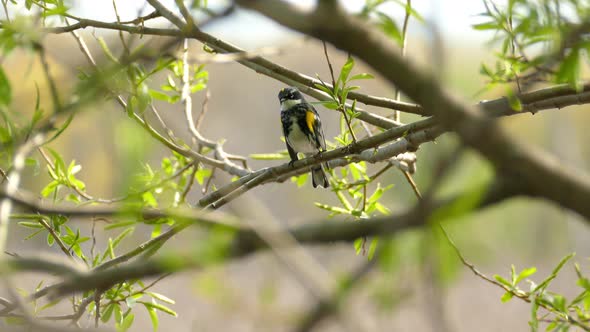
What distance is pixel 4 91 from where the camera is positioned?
3.10ft

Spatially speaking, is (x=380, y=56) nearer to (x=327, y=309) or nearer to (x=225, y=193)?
(x=327, y=309)

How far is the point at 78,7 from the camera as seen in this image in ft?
5.27

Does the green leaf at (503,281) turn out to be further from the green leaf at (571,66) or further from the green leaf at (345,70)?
the green leaf at (571,66)

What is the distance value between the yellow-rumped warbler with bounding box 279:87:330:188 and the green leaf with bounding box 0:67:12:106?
8.68ft

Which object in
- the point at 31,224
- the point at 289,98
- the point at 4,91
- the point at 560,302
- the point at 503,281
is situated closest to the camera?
the point at 4,91

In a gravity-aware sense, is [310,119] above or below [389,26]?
above

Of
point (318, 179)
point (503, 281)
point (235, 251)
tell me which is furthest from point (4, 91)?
point (318, 179)

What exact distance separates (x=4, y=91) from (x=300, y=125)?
297 cm

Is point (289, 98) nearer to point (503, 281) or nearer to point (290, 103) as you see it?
point (290, 103)

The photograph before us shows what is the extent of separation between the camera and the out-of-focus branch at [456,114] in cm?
81

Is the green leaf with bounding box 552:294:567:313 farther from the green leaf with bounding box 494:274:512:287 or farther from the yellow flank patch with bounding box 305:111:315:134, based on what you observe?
the yellow flank patch with bounding box 305:111:315:134

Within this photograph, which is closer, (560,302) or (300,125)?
(560,302)

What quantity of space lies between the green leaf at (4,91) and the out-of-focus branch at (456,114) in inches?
15.5

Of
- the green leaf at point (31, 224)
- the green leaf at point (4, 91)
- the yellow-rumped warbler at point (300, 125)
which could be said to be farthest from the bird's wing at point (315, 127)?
the green leaf at point (4, 91)
